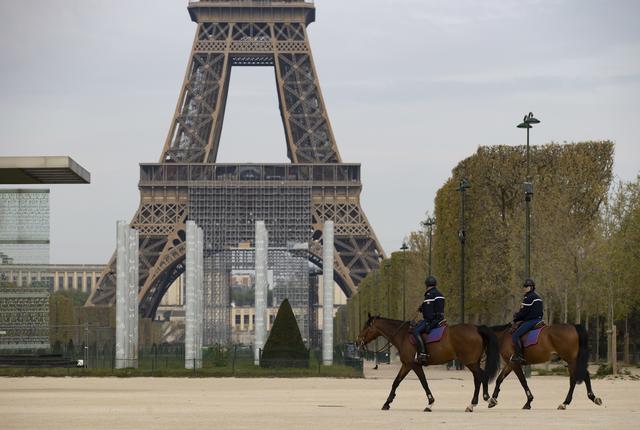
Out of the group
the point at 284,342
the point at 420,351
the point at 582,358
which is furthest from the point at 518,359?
the point at 284,342

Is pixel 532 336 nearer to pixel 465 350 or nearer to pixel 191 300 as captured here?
pixel 465 350

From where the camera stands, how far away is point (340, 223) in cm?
10325

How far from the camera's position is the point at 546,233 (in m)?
54.2

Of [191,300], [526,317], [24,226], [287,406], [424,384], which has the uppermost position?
[24,226]

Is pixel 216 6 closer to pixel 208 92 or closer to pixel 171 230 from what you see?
pixel 208 92

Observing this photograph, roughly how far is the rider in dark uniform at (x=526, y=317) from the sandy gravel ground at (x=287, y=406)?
3.31 feet

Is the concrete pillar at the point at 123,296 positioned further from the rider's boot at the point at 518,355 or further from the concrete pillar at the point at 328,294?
the rider's boot at the point at 518,355

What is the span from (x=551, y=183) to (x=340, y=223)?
148 feet

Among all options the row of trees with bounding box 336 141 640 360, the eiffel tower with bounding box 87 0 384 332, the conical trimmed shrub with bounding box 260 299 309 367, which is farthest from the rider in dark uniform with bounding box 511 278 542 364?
the eiffel tower with bounding box 87 0 384 332

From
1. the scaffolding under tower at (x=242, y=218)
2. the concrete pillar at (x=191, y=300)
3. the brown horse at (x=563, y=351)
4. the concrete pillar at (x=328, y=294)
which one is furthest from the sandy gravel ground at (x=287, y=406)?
the scaffolding under tower at (x=242, y=218)

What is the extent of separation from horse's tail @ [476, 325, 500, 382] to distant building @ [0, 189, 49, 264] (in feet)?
57.1

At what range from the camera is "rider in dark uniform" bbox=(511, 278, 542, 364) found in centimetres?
2350

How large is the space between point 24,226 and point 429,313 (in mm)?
17303

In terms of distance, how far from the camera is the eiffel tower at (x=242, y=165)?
342 ft
